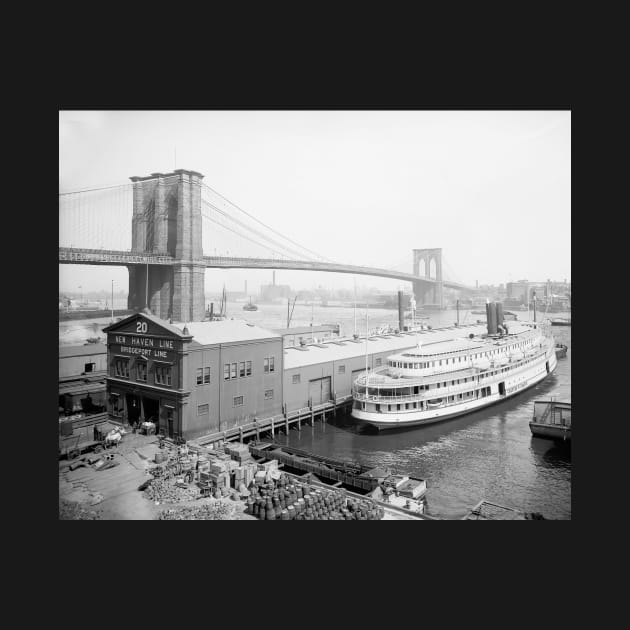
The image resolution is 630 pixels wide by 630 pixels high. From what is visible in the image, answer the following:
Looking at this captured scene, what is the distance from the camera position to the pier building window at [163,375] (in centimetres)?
1359

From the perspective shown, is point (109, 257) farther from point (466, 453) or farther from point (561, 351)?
point (561, 351)

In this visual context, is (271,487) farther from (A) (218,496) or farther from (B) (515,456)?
(B) (515,456)

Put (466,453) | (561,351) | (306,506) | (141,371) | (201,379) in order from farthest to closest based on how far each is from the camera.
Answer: (561,351)
(466,453)
(141,371)
(201,379)
(306,506)

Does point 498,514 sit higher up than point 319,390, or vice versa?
point 319,390


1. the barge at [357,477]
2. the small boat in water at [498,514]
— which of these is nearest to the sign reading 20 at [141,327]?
the barge at [357,477]

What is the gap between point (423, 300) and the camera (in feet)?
98.8

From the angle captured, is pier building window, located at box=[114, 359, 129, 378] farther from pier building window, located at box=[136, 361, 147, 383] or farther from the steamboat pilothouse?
the steamboat pilothouse

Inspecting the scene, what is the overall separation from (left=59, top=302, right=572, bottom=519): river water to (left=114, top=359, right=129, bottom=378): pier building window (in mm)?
1218

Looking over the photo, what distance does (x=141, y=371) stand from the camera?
14258 mm

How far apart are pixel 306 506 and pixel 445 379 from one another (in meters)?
10.4

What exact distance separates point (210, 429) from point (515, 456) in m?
8.24

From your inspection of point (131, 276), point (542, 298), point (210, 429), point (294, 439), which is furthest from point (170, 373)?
point (542, 298)

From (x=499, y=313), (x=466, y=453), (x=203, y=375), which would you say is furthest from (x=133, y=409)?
(x=499, y=313)

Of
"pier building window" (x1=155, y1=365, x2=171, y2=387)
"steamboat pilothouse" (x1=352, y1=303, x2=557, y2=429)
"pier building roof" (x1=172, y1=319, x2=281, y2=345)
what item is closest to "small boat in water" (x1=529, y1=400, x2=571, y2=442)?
"steamboat pilothouse" (x1=352, y1=303, x2=557, y2=429)
